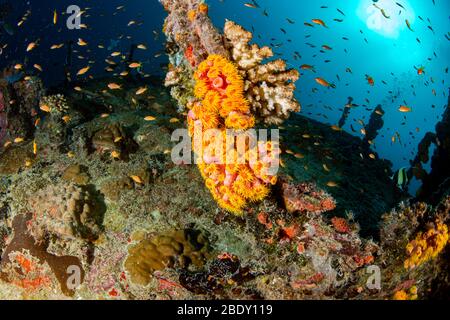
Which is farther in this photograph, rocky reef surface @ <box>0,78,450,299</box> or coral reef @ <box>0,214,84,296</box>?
coral reef @ <box>0,214,84,296</box>

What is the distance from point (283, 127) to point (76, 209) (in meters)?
9.54

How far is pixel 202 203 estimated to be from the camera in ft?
20.8

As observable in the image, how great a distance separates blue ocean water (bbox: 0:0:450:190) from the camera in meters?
49.8

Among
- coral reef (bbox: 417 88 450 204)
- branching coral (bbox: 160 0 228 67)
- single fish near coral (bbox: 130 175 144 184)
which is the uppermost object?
branching coral (bbox: 160 0 228 67)

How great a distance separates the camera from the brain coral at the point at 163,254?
4.99 m

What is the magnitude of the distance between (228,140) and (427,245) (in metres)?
3.49

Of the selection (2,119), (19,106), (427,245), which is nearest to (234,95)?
(427,245)

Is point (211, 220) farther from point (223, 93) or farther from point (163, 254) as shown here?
point (223, 93)

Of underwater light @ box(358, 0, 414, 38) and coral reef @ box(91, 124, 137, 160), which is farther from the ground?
underwater light @ box(358, 0, 414, 38)

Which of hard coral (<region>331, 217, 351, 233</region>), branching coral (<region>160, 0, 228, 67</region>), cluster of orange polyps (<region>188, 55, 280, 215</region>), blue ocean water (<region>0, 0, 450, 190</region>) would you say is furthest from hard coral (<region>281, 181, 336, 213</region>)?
blue ocean water (<region>0, 0, 450, 190</region>)

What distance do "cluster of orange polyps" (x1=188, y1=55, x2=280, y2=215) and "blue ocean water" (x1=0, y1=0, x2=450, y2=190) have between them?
27.6ft

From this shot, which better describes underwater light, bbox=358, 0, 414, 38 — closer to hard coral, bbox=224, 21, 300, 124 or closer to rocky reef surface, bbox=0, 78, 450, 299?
hard coral, bbox=224, 21, 300, 124

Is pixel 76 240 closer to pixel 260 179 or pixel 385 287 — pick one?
pixel 260 179

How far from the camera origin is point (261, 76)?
4852 mm
